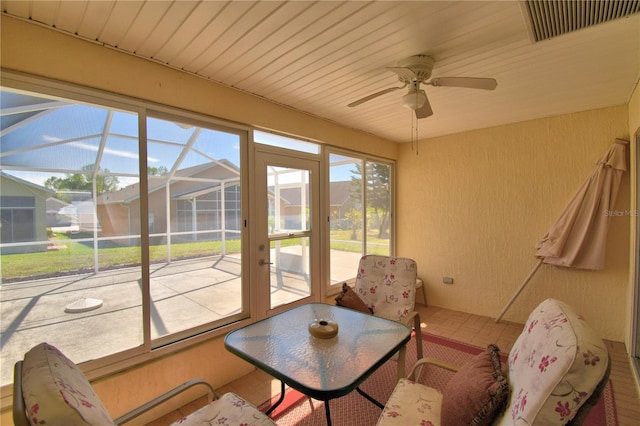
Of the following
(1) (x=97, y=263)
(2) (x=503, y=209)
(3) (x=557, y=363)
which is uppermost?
(2) (x=503, y=209)

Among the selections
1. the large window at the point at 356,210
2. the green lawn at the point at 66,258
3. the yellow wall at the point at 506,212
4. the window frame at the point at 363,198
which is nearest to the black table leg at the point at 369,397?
the window frame at the point at 363,198

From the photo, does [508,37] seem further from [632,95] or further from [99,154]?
[99,154]

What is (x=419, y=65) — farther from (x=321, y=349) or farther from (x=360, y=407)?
(x=360, y=407)

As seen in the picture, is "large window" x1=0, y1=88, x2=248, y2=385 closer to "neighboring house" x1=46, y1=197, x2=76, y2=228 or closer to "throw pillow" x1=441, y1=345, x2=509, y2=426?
"neighboring house" x1=46, y1=197, x2=76, y2=228

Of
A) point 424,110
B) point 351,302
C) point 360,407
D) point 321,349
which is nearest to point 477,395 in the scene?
point 321,349

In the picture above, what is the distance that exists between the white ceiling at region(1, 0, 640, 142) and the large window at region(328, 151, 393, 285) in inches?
47.6

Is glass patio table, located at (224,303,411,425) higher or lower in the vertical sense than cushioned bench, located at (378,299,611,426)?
lower

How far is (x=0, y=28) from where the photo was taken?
144cm

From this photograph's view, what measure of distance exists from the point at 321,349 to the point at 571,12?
7.21 feet

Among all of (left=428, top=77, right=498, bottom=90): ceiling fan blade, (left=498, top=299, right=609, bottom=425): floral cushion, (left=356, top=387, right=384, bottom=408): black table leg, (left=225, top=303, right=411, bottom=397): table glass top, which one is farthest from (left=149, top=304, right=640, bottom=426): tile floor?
(left=428, top=77, right=498, bottom=90): ceiling fan blade

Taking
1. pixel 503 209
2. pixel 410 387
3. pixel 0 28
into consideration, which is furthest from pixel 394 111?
pixel 0 28

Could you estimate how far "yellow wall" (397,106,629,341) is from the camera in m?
2.96

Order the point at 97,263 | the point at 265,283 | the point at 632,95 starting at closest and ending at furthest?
the point at 97,263 < the point at 632,95 < the point at 265,283

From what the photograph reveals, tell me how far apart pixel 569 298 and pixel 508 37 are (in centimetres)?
304
